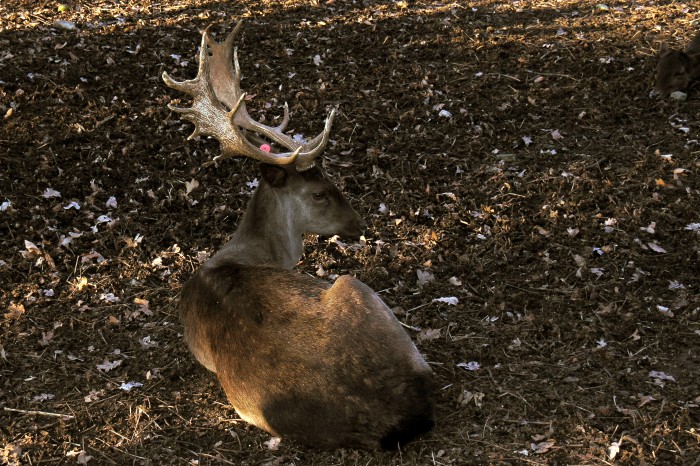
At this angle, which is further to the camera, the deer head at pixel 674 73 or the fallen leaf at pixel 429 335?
the deer head at pixel 674 73

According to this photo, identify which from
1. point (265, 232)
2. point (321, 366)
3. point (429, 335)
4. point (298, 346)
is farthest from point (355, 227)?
point (321, 366)

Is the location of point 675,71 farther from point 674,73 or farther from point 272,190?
point 272,190

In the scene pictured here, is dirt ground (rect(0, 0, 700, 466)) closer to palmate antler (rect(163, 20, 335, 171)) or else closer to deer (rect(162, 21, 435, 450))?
deer (rect(162, 21, 435, 450))

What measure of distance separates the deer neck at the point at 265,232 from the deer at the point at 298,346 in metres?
0.04

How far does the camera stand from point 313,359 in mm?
4695

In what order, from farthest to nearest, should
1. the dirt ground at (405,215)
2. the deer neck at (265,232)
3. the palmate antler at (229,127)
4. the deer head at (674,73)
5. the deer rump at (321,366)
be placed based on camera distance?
the deer head at (674,73)
the deer neck at (265,232)
the palmate antler at (229,127)
the dirt ground at (405,215)
the deer rump at (321,366)

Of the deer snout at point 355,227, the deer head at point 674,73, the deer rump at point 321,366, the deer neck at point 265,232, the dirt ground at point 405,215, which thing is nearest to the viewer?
the deer rump at point 321,366

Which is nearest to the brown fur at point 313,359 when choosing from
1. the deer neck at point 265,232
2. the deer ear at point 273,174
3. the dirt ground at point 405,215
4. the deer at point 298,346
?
the deer at point 298,346

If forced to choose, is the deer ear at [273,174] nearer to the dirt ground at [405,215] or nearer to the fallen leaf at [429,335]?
the dirt ground at [405,215]

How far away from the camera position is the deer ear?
609cm

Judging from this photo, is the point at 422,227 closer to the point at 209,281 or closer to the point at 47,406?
the point at 209,281

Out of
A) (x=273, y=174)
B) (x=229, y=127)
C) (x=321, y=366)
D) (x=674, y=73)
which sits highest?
(x=229, y=127)

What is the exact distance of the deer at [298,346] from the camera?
15.2 ft

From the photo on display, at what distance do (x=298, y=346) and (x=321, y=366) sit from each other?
0.19 m
